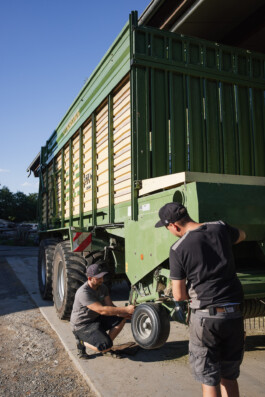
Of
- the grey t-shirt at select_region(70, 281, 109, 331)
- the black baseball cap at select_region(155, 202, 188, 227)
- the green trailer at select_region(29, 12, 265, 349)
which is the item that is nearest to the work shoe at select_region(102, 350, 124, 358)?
the grey t-shirt at select_region(70, 281, 109, 331)

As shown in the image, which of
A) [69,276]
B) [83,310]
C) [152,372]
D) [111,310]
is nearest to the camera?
[152,372]

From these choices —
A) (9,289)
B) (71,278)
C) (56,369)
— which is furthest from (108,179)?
(9,289)

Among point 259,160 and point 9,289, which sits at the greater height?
point 259,160

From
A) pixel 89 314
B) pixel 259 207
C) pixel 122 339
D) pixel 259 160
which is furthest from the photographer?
pixel 259 160

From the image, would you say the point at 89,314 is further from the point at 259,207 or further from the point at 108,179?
the point at 259,207

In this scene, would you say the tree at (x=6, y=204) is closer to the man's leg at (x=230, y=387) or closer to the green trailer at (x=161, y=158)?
the green trailer at (x=161, y=158)

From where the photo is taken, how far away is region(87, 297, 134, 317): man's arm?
3861 mm

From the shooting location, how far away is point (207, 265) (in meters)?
2.22

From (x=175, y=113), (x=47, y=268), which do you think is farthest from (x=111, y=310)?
(x=47, y=268)

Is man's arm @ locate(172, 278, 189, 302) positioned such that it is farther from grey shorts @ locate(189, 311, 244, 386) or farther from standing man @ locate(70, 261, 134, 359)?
standing man @ locate(70, 261, 134, 359)

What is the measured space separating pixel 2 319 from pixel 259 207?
460 cm

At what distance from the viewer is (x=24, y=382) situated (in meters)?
3.44

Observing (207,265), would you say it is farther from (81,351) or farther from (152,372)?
(81,351)

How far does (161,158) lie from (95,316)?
6.92 feet
